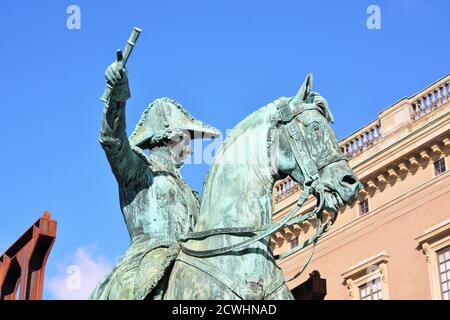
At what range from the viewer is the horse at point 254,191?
760 cm

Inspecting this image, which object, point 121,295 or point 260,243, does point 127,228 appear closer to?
point 121,295

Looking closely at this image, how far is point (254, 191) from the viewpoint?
781cm

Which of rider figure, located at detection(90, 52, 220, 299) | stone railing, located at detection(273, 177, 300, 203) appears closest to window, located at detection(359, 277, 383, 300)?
stone railing, located at detection(273, 177, 300, 203)

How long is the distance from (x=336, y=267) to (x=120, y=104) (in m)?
31.9

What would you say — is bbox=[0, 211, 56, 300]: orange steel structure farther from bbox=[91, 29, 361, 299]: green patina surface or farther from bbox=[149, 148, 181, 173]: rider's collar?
bbox=[91, 29, 361, 299]: green patina surface

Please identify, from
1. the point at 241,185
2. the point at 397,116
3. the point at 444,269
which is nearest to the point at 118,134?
the point at 241,185

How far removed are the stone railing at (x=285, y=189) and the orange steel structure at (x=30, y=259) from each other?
20.1m

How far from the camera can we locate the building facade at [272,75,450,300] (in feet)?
119

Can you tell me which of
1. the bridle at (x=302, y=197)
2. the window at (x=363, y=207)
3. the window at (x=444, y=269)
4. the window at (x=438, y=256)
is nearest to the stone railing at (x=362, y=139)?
the window at (x=363, y=207)

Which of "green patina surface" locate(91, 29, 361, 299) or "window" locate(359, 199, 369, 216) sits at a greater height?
"window" locate(359, 199, 369, 216)

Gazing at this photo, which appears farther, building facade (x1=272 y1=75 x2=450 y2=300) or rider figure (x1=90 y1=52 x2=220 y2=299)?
building facade (x1=272 y1=75 x2=450 y2=300)

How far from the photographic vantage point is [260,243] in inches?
303

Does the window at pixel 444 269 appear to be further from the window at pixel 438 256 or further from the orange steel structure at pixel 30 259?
the orange steel structure at pixel 30 259
